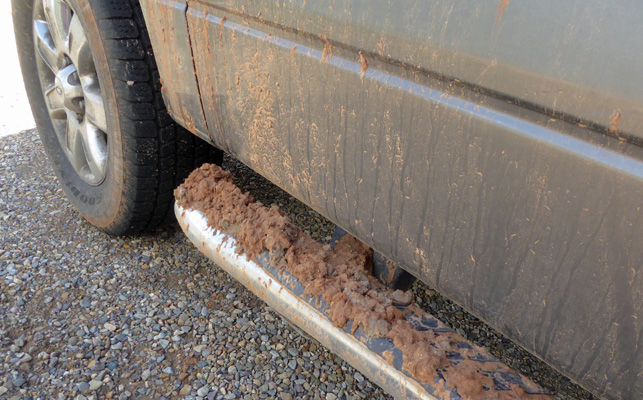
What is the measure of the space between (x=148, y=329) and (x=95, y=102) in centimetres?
97

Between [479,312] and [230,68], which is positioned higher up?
[230,68]

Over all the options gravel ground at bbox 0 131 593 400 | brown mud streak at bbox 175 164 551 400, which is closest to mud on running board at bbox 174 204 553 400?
brown mud streak at bbox 175 164 551 400

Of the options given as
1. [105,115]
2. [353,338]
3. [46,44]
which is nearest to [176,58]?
[105,115]

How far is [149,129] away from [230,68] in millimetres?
744

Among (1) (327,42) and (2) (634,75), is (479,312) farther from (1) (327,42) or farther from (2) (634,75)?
(1) (327,42)

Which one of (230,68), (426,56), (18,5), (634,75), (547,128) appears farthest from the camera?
(18,5)

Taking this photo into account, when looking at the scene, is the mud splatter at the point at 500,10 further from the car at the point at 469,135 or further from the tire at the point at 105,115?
the tire at the point at 105,115

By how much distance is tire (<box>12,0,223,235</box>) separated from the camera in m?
1.88

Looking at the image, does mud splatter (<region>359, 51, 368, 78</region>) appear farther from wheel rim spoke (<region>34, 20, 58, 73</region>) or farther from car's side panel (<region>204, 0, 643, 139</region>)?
wheel rim spoke (<region>34, 20, 58, 73</region>)

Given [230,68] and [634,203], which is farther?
[230,68]

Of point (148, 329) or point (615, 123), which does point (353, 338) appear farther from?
point (148, 329)

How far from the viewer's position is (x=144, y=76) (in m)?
1.91

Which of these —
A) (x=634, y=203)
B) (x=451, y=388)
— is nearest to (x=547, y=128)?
(x=634, y=203)

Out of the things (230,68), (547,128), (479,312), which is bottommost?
(479,312)
